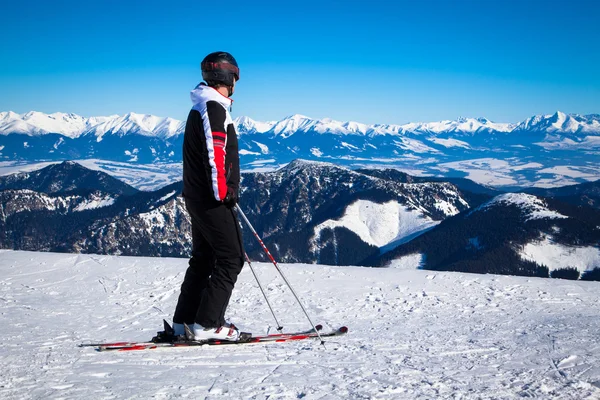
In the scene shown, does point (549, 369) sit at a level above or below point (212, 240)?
below

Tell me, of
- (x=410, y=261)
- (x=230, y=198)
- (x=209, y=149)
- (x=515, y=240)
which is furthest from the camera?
(x=410, y=261)

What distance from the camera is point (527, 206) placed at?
185 meters

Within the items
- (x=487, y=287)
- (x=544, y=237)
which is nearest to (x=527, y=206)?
(x=544, y=237)

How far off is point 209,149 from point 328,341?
10.8ft

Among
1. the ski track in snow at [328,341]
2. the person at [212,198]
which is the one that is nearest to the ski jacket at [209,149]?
the person at [212,198]

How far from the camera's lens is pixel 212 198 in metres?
5.34

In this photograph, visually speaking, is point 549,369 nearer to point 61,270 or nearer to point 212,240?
point 212,240

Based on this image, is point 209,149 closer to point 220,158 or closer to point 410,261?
point 220,158

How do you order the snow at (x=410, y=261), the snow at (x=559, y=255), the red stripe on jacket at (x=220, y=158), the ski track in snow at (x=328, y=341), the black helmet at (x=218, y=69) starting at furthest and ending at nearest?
the snow at (x=410, y=261), the snow at (x=559, y=255), the black helmet at (x=218, y=69), the red stripe on jacket at (x=220, y=158), the ski track in snow at (x=328, y=341)

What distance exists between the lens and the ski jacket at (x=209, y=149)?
5.06 m

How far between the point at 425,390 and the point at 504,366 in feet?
4.41

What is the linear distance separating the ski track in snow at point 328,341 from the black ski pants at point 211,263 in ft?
1.75

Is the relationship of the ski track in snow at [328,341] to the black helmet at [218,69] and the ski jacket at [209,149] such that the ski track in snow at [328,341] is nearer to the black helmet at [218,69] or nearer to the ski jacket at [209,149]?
the ski jacket at [209,149]

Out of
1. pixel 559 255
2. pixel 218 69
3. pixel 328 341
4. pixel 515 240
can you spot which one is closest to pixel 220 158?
pixel 218 69
